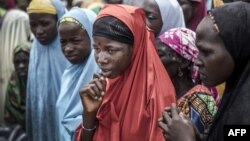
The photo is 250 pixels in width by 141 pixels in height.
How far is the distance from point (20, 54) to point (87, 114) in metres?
3.34

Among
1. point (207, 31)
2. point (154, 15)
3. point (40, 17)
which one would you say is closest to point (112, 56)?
point (207, 31)

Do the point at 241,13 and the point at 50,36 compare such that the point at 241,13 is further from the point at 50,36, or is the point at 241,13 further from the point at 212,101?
the point at 50,36

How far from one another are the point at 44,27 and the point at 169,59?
1834 millimetres

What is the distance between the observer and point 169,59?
4047mm

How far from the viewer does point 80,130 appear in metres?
3.70

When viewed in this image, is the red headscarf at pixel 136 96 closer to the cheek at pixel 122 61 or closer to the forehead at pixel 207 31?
the cheek at pixel 122 61

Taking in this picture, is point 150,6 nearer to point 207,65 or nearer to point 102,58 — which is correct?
point 102,58

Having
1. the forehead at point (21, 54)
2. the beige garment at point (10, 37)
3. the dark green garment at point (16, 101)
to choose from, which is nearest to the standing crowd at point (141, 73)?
the dark green garment at point (16, 101)

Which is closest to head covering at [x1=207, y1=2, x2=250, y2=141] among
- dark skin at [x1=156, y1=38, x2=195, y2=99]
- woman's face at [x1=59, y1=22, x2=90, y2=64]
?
dark skin at [x1=156, y1=38, x2=195, y2=99]

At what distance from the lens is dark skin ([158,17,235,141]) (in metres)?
2.76

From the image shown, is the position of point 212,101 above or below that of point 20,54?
above

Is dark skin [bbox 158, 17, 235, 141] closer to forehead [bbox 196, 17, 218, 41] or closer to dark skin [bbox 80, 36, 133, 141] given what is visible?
forehead [bbox 196, 17, 218, 41]

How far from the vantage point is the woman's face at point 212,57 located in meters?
2.76

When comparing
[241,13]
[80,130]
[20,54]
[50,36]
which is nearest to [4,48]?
[20,54]
